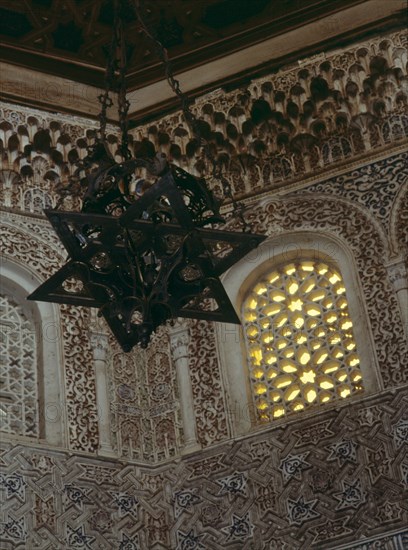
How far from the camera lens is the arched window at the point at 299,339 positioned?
1038 cm

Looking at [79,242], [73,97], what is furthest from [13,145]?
[79,242]

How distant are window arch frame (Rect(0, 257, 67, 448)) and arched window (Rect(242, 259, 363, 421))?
129cm

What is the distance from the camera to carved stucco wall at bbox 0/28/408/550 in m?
9.74

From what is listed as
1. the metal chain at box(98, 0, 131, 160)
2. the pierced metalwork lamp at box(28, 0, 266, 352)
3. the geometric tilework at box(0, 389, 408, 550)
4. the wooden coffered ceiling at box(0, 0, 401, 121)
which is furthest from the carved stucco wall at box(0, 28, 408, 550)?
the metal chain at box(98, 0, 131, 160)

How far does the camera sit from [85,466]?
10.2m

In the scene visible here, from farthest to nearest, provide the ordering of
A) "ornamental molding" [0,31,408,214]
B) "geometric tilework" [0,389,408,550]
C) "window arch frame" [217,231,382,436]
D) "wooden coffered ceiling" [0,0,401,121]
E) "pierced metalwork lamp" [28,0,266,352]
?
"wooden coffered ceiling" [0,0,401,121] < "ornamental molding" [0,31,408,214] < "window arch frame" [217,231,382,436] < "geometric tilework" [0,389,408,550] < "pierced metalwork lamp" [28,0,266,352]

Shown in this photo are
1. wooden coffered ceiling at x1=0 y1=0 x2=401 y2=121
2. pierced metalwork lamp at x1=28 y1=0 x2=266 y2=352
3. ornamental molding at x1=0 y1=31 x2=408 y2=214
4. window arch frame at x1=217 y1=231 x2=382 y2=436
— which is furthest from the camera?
wooden coffered ceiling at x1=0 y1=0 x2=401 y2=121

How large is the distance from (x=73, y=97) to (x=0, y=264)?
149cm

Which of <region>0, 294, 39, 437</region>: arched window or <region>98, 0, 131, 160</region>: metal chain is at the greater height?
<region>98, 0, 131, 160</region>: metal chain

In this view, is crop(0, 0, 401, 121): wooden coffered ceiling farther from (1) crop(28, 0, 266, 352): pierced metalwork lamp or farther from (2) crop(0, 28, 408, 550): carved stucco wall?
(1) crop(28, 0, 266, 352): pierced metalwork lamp

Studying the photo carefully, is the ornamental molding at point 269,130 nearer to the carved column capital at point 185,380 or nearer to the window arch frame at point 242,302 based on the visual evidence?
the window arch frame at point 242,302

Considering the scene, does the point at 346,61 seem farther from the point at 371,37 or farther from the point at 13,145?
the point at 13,145

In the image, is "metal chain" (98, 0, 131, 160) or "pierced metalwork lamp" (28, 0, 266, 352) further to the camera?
"metal chain" (98, 0, 131, 160)

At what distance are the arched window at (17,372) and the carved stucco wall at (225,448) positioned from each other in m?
0.22
